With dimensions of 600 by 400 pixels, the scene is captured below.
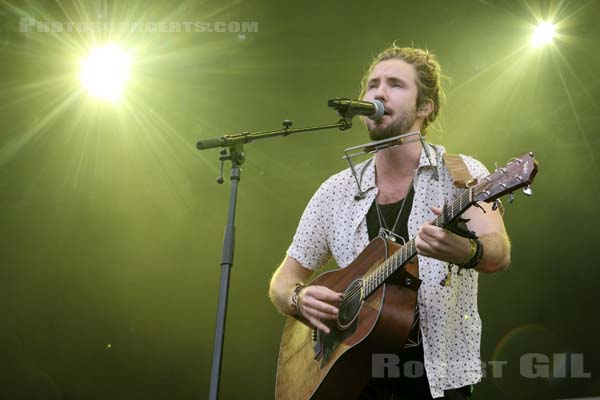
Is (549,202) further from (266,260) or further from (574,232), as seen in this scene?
(266,260)

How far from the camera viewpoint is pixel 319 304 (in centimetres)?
229

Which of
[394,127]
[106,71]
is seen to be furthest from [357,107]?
[106,71]

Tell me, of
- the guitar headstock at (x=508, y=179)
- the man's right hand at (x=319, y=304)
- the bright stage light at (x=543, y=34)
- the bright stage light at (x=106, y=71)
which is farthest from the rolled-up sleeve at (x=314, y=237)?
the bright stage light at (x=106, y=71)

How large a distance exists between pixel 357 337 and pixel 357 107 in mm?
842

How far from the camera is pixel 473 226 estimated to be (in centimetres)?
199

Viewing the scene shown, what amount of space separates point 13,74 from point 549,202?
4437 mm

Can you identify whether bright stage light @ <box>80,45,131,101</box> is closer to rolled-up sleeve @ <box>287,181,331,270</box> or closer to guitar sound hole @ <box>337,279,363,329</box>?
→ rolled-up sleeve @ <box>287,181,331,270</box>

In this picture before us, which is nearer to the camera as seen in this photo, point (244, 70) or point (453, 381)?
point (453, 381)

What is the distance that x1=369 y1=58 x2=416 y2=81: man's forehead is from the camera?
2615 millimetres

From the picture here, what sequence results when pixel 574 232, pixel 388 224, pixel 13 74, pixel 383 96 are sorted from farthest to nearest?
pixel 13 74 < pixel 574 232 < pixel 383 96 < pixel 388 224

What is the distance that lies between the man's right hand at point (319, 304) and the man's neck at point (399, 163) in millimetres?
523

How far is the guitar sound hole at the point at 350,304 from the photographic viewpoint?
2154mm

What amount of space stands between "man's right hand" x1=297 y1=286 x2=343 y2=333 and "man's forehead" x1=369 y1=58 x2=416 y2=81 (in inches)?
37.4

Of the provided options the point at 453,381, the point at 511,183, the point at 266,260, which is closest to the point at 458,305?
the point at 453,381
